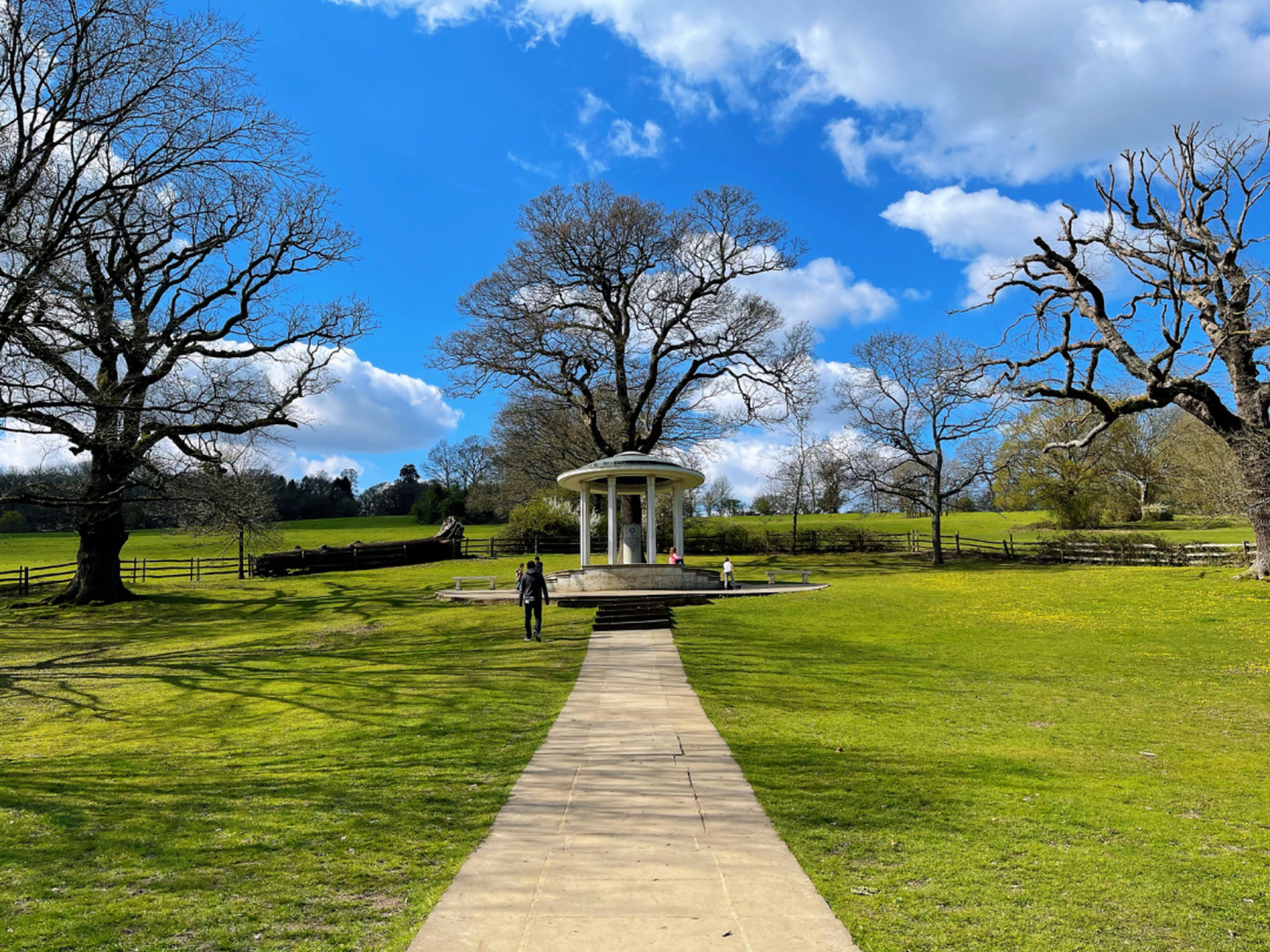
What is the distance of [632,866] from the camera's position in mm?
4957

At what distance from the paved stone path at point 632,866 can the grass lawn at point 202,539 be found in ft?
120

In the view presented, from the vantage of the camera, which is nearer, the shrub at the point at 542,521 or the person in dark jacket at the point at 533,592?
the person in dark jacket at the point at 533,592

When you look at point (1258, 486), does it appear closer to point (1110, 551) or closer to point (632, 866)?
point (1110, 551)

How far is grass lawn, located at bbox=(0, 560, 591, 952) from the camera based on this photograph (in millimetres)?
4324

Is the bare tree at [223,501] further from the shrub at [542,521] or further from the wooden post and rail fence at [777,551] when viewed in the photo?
the shrub at [542,521]

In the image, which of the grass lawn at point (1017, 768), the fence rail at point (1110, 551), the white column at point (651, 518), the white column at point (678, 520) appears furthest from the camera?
the fence rail at point (1110, 551)

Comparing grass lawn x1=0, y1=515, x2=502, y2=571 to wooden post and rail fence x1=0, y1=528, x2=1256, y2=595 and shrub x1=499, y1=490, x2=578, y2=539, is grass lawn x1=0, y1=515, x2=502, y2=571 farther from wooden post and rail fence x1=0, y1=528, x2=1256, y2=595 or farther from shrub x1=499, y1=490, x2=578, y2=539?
shrub x1=499, y1=490, x2=578, y2=539

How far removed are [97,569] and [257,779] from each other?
23.5 metres

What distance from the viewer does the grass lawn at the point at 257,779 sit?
14.2 ft

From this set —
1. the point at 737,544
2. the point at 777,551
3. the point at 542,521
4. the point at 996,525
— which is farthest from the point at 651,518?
the point at 996,525

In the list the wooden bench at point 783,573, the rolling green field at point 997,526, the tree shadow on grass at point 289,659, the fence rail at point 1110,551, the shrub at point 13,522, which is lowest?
the tree shadow on grass at point 289,659

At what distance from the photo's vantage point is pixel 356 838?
549cm

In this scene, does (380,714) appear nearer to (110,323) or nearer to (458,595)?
(110,323)

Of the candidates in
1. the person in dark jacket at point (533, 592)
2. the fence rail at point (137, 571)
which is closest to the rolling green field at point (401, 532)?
the fence rail at point (137, 571)
